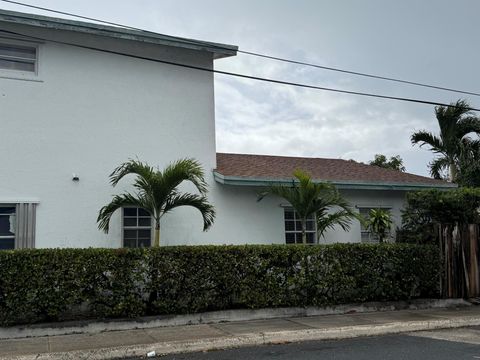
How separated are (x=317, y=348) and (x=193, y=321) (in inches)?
103

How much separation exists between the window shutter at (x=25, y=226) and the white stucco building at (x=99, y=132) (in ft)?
0.07

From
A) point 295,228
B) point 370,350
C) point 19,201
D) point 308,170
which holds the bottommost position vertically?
point 370,350

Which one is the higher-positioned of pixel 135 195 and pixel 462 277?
pixel 135 195

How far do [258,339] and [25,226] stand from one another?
5487mm

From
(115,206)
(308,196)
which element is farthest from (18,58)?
(308,196)

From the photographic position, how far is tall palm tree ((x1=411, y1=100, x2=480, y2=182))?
20.3 meters

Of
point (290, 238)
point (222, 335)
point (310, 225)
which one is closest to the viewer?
point (222, 335)

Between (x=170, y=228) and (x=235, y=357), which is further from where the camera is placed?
(x=170, y=228)

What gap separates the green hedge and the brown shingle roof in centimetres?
268

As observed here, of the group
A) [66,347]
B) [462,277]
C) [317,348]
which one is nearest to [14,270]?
[66,347]

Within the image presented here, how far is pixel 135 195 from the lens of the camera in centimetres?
1148

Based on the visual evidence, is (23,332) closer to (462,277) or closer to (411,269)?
(411,269)

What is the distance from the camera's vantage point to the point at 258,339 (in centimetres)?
822

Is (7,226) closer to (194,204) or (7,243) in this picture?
(7,243)
